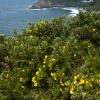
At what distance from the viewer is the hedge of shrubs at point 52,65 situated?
782cm

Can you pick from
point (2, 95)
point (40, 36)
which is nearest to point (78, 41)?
point (40, 36)

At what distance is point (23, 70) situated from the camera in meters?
Result: 9.02

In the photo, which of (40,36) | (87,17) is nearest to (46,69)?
(40,36)

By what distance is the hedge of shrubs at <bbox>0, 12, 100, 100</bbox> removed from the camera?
782 cm

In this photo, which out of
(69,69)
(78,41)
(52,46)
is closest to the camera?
(69,69)

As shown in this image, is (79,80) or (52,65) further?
(52,65)

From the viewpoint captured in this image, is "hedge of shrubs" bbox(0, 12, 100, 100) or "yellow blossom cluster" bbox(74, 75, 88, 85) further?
"hedge of shrubs" bbox(0, 12, 100, 100)

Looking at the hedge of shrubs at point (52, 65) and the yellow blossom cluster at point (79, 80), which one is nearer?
the yellow blossom cluster at point (79, 80)

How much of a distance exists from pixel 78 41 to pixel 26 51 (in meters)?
1.48

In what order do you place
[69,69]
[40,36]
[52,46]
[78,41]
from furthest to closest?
[40,36]
[78,41]
[52,46]
[69,69]

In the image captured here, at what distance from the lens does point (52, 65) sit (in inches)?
349

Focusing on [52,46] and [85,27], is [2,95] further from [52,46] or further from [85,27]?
[85,27]

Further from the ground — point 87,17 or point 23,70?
point 87,17

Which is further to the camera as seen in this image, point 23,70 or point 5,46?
point 5,46
